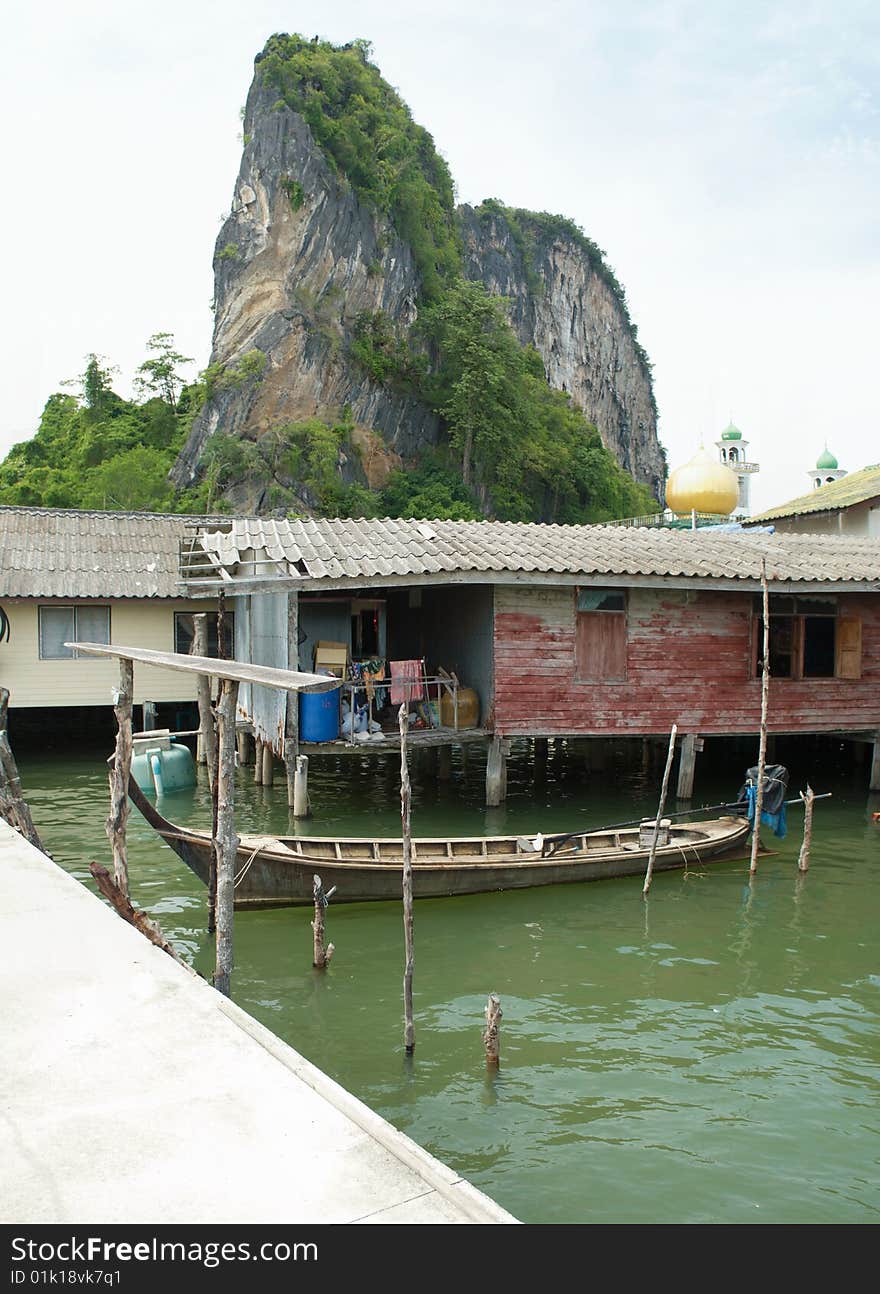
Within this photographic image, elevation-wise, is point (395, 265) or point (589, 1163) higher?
point (395, 265)

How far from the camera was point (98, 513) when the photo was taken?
24.8 m

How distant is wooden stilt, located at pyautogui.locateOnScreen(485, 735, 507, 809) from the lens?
53.4 feet

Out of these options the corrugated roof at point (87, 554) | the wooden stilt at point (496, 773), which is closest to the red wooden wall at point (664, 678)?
the wooden stilt at point (496, 773)

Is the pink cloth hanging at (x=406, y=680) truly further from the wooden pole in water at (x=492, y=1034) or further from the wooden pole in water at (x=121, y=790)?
the wooden pole in water at (x=492, y=1034)

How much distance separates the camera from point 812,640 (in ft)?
59.0

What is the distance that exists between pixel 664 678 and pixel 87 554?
41.1ft

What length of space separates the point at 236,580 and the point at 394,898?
6.01 metres

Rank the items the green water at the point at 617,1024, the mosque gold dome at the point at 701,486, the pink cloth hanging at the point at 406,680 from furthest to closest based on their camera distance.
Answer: the mosque gold dome at the point at 701,486
the pink cloth hanging at the point at 406,680
the green water at the point at 617,1024

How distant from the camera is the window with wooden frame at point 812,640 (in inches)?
697

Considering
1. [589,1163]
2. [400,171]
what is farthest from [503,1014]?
[400,171]

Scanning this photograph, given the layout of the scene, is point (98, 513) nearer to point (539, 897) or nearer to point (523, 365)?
point (539, 897)

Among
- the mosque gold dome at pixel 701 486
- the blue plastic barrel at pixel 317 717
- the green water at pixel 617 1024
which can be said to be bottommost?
the green water at pixel 617 1024

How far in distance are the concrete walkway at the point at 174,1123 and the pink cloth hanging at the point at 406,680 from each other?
384 inches

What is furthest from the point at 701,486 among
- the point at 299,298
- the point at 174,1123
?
the point at 174,1123
